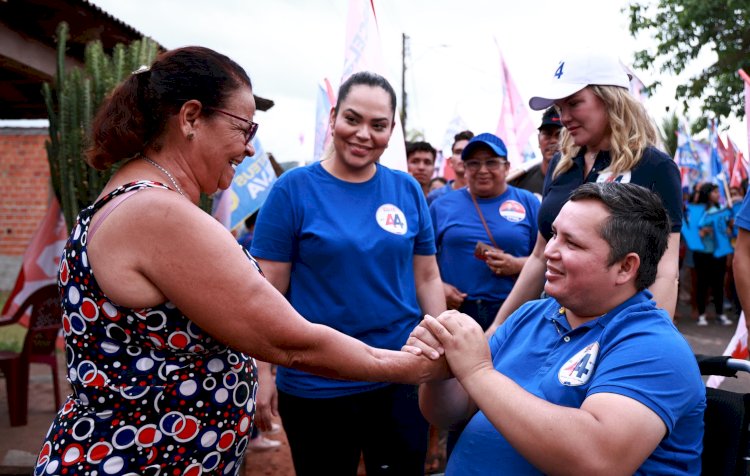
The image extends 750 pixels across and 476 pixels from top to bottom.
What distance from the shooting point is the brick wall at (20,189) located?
13.2m

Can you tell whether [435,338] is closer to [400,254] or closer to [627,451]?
[627,451]

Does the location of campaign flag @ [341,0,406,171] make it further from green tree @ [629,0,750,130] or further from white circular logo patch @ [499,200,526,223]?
green tree @ [629,0,750,130]

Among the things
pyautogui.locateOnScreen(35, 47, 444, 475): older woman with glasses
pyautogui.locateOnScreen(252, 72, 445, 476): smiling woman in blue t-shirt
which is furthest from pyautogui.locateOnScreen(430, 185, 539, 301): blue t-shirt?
pyautogui.locateOnScreen(35, 47, 444, 475): older woman with glasses

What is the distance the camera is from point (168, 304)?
1521 millimetres

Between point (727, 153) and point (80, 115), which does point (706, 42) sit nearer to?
point (727, 153)

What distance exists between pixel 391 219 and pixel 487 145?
1886mm

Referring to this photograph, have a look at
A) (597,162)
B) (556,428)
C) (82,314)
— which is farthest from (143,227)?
(597,162)

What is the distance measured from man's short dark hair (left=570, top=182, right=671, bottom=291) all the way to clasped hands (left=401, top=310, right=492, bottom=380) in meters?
0.41

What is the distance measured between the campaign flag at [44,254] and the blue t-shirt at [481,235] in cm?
348

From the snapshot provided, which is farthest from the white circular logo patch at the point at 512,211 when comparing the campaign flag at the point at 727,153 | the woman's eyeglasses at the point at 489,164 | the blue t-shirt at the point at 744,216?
the campaign flag at the point at 727,153

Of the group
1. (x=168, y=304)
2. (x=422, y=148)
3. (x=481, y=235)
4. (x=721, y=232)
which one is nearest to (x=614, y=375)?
(x=168, y=304)

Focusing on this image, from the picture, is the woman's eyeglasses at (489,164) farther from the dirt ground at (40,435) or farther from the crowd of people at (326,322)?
the dirt ground at (40,435)

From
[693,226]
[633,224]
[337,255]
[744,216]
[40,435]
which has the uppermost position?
[633,224]

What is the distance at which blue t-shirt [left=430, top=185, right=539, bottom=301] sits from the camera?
4.20m
